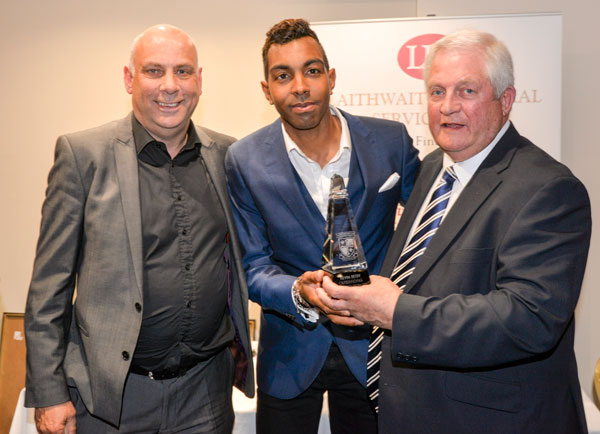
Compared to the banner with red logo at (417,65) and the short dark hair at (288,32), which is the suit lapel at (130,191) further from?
the banner with red logo at (417,65)

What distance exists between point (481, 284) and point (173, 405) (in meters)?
1.40

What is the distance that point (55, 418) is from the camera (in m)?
2.33

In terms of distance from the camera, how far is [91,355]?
235cm

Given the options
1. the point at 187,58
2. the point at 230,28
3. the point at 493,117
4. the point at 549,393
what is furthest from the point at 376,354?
the point at 230,28

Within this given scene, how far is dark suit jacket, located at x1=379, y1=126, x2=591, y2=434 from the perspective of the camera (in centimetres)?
177

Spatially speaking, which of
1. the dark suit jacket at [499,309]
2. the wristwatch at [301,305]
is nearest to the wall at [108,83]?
the wristwatch at [301,305]

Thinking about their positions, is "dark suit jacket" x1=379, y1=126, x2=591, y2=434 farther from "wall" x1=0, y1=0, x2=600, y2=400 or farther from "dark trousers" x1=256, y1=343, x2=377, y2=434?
"wall" x1=0, y1=0, x2=600, y2=400

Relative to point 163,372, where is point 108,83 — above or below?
above

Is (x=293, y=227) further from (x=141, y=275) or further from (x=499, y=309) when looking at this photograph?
(x=499, y=309)

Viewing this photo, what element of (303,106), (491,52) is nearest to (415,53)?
(303,106)

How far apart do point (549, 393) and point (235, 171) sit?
155cm

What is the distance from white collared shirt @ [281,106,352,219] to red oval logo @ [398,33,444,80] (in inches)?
71.1

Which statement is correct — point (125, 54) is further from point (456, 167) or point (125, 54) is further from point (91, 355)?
point (456, 167)

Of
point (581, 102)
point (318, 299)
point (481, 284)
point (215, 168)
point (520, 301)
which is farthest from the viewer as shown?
point (581, 102)
